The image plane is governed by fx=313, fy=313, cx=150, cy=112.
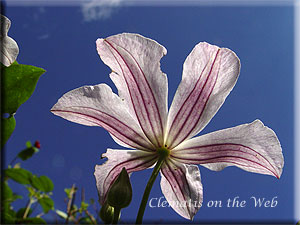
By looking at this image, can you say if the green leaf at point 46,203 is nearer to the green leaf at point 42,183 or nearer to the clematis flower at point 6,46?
the green leaf at point 42,183

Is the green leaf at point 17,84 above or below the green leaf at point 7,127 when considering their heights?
above

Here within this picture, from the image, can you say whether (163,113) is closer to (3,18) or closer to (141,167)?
(141,167)

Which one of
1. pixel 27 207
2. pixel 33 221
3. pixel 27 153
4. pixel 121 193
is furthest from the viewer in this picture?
pixel 27 153

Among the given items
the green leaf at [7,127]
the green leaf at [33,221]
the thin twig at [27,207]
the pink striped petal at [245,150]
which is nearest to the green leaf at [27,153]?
the thin twig at [27,207]

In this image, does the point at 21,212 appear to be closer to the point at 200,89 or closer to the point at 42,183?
the point at 42,183

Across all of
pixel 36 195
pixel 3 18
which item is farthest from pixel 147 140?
pixel 36 195

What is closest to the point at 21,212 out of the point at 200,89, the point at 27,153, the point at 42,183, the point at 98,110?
the point at 42,183

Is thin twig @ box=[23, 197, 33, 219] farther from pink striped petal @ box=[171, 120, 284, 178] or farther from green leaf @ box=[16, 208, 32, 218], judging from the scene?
pink striped petal @ box=[171, 120, 284, 178]
